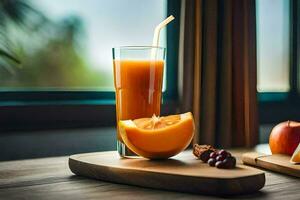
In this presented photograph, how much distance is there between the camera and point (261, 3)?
2.12 metres

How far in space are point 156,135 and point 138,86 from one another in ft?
0.51

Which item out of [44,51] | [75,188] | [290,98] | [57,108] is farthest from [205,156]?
[290,98]

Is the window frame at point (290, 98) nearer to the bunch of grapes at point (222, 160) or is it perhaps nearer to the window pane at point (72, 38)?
the window pane at point (72, 38)

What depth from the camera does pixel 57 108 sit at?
1516 mm

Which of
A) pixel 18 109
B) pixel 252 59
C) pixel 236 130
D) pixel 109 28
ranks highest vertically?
pixel 109 28

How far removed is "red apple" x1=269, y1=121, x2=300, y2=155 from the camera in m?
1.23

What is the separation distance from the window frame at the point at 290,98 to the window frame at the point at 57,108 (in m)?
0.49

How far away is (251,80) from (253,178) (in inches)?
33.5

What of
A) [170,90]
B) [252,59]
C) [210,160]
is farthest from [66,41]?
[210,160]

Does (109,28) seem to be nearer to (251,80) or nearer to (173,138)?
(251,80)

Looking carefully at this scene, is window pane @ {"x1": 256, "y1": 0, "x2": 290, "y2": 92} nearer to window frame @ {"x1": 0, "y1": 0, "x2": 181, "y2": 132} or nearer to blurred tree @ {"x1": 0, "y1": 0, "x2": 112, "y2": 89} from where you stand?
window frame @ {"x1": 0, "y1": 0, "x2": 181, "y2": 132}

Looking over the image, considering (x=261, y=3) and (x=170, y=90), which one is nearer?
(x=170, y=90)

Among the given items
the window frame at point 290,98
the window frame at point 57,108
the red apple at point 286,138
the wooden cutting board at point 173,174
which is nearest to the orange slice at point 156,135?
the wooden cutting board at point 173,174

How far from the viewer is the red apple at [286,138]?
1231 millimetres
